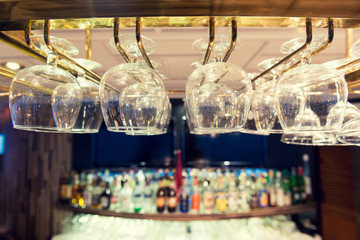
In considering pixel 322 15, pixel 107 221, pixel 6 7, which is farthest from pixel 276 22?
pixel 107 221

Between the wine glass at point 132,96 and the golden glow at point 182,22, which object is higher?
the golden glow at point 182,22

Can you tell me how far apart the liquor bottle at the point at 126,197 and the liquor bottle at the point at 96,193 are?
23cm

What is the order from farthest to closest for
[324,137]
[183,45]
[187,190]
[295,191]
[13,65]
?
1. [295,191]
2. [187,190]
3. [13,65]
4. [183,45]
5. [324,137]

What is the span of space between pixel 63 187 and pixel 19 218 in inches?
24.6

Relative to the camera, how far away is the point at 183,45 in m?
1.05

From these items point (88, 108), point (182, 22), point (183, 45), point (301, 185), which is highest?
point (183, 45)

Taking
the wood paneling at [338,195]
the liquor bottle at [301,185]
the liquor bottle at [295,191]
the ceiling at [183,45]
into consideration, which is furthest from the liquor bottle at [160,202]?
the wood paneling at [338,195]

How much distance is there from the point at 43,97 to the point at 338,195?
2.80m

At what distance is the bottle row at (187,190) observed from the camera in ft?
6.56

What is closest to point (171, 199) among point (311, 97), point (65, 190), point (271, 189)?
point (271, 189)

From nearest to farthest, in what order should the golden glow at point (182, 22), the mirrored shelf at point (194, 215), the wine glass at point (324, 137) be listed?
the golden glow at point (182, 22) → the wine glass at point (324, 137) → the mirrored shelf at point (194, 215)

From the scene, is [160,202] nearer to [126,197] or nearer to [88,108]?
[126,197]

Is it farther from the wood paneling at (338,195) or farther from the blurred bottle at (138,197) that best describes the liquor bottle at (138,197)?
the wood paneling at (338,195)

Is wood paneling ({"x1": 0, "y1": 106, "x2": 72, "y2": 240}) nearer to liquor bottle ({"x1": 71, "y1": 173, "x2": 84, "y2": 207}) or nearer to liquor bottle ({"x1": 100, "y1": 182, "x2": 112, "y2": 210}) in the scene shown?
liquor bottle ({"x1": 71, "y1": 173, "x2": 84, "y2": 207})
